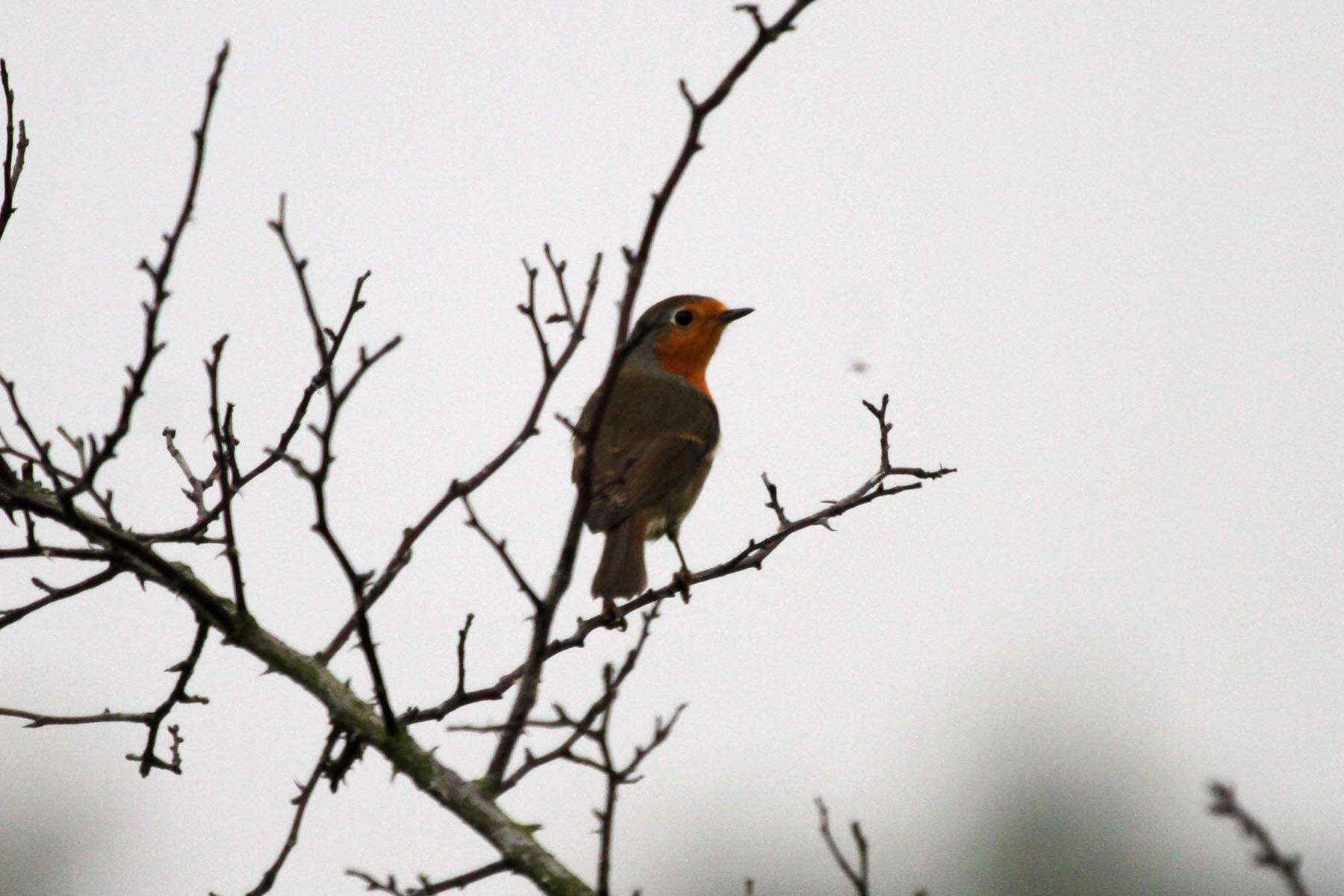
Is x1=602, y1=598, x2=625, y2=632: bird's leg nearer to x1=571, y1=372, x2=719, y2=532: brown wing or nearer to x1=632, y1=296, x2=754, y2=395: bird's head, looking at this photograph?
x1=571, y1=372, x2=719, y2=532: brown wing

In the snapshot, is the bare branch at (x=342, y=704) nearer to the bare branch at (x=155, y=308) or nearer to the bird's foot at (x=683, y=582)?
the bare branch at (x=155, y=308)

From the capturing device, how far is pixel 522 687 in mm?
3084

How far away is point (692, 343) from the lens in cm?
841

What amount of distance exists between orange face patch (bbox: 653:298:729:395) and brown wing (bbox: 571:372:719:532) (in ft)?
0.81

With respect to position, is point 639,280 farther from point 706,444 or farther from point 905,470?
point 706,444

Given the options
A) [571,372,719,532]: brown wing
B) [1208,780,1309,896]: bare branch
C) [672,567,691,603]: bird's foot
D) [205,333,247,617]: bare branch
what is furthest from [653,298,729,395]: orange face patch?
[1208,780,1309,896]: bare branch

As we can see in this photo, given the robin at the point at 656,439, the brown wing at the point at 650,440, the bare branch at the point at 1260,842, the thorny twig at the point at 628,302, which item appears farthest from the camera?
the brown wing at the point at 650,440

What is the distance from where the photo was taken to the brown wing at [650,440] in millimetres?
6164

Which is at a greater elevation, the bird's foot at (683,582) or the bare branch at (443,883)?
the bird's foot at (683,582)

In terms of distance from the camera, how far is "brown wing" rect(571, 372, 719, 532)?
616 centimetres

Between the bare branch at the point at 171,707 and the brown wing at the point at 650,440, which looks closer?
the bare branch at the point at 171,707

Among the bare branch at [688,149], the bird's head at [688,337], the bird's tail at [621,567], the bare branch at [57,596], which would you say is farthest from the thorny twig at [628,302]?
the bird's head at [688,337]

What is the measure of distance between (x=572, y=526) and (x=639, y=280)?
0.46 metres

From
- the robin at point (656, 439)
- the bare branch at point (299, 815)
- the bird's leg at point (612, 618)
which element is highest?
the robin at point (656, 439)
